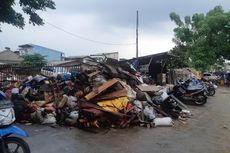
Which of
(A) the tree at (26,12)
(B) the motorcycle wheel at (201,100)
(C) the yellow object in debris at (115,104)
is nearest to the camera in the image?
(C) the yellow object in debris at (115,104)

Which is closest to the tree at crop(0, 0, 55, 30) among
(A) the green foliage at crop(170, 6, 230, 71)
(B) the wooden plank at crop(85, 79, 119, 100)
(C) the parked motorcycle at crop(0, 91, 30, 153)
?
(B) the wooden plank at crop(85, 79, 119, 100)

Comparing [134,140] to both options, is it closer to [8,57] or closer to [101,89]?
[101,89]

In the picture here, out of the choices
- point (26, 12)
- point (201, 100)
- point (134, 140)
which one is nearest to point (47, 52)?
point (26, 12)

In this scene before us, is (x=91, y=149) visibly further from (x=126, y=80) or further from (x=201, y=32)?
(x=201, y=32)

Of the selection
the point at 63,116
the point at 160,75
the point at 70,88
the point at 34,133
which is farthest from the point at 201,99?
the point at 34,133

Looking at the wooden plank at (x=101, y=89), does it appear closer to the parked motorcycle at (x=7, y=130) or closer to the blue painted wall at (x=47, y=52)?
the parked motorcycle at (x=7, y=130)

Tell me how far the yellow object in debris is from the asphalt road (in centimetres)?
83

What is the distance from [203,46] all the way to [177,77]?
691 inches

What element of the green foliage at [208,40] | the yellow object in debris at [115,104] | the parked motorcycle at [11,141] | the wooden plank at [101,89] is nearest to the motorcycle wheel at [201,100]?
the wooden plank at [101,89]

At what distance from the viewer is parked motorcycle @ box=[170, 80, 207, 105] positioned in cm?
1525

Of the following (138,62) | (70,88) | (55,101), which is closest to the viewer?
(55,101)

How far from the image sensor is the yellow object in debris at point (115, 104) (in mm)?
9461

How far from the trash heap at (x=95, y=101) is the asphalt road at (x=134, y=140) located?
0.49m

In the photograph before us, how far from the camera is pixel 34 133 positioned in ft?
26.8
